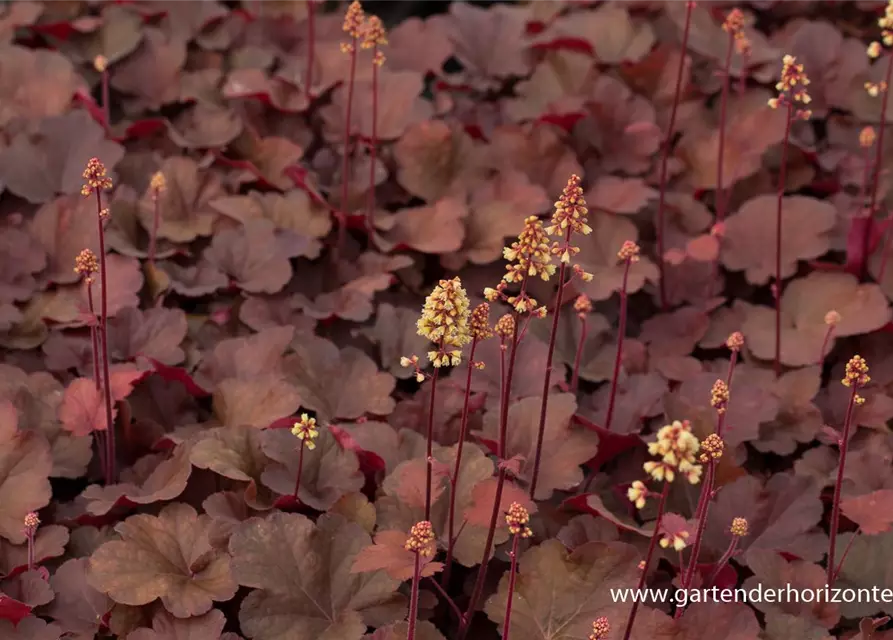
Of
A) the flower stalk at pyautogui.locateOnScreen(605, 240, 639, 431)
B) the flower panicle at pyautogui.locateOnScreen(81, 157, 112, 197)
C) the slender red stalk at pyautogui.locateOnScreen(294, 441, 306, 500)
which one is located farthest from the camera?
the flower stalk at pyautogui.locateOnScreen(605, 240, 639, 431)

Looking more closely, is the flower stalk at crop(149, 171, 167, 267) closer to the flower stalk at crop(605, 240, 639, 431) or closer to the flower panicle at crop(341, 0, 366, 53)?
the flower panicle at crop(341, 0, 366, 53)

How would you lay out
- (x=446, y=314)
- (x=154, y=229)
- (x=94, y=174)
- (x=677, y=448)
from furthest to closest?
(x=154, y=229), (x=94, y=174), (x=446, y=314), (x=677, y=448)

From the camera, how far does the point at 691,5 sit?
231 cm

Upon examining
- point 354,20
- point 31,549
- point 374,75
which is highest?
point 354,20

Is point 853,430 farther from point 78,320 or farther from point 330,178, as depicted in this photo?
point 78,320

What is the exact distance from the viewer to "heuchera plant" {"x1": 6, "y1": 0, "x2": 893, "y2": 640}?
5.68 ft

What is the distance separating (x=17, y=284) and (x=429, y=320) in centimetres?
139

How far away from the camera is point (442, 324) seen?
142 cm

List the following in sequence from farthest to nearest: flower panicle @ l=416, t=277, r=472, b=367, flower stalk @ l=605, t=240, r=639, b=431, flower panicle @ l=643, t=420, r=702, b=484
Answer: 1. flower stalk @ l=605, t=240, r=639, b=431
2. flower panicle @ l=416, t=277, r=472, b=367
3. flower panicle @ l=643, t=420, r=702, b=484

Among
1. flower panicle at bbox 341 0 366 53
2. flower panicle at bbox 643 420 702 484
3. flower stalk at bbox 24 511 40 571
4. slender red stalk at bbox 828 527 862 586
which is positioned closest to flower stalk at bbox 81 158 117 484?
flower stalk at bbox 24 511 40 571

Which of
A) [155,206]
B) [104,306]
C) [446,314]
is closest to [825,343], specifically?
[446,314]

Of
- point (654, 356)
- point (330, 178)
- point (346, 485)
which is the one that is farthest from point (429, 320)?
point (330, 178)

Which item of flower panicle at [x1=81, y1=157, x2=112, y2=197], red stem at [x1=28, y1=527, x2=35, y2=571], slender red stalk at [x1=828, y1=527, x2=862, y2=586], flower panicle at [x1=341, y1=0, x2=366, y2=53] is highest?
flower panicle at [x1=341, y1=0, x2=366, y2=53]

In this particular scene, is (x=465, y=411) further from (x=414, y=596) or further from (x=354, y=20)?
(x=354, y=20)
